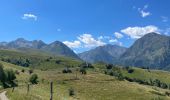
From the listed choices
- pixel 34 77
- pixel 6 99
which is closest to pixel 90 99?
pixel 34 77

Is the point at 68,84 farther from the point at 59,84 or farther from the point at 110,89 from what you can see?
the point at 110,89

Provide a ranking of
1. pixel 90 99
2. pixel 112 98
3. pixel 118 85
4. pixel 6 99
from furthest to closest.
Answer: pixel 118 85 → pixel 112 98 → pixel 90 99 → pixel 6 99

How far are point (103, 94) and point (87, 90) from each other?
39.1ft

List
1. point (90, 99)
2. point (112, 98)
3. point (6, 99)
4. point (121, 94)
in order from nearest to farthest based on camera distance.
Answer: point (6, 99)
point (90, 99)
point (112, 98)
point (121, 94)

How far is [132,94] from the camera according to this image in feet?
570

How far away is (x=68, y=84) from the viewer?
194250 mm

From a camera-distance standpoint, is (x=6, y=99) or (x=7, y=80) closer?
(x=6, y=99)

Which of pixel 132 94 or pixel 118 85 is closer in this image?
pixel 132 94

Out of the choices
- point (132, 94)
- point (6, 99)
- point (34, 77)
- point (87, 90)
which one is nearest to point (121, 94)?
point (132, 94)

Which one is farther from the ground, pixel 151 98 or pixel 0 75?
pixel 0 75

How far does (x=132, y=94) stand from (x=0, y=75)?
65894 millimetres

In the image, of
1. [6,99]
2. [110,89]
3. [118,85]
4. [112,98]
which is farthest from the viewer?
[118,85]

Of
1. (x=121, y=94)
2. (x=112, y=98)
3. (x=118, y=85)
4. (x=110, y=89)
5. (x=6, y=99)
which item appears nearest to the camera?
(x=6, y=99)

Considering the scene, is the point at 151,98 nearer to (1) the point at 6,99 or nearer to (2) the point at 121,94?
(2) the point at 121,94
